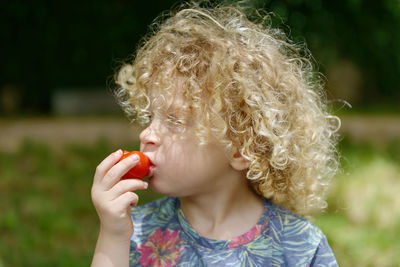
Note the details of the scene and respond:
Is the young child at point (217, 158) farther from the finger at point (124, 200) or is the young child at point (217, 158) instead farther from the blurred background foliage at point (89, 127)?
the blurred background foliage at point (89, 127)

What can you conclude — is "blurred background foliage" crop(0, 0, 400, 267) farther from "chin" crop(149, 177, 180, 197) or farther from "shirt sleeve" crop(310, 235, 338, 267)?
"chin" crop(149, 177, 180, 197)

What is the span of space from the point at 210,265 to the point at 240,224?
7.7 inches

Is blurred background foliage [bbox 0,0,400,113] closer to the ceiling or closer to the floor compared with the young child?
closer to the floor

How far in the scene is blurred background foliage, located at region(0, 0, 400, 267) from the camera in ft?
10.9

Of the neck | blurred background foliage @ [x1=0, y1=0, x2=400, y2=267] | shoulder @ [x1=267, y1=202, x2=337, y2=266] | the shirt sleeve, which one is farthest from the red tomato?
blurred background foliage @ [x1=0, y1=0, x2=400, y2=267]

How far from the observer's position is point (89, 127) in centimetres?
626

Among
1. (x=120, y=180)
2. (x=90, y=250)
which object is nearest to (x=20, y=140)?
(x=90, y=250)

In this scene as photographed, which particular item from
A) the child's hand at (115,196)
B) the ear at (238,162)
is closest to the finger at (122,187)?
the child's hand at (115,196)

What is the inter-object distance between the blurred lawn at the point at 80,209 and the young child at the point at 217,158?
25.9 inches

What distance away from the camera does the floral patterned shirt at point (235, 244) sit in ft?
5.64

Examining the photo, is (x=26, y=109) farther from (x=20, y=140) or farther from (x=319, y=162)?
(x=319, y=162)

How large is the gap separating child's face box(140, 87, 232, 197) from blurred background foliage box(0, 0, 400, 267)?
89 centimetres

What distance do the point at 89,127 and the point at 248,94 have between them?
477cm

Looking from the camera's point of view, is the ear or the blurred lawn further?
the blurred lawn
